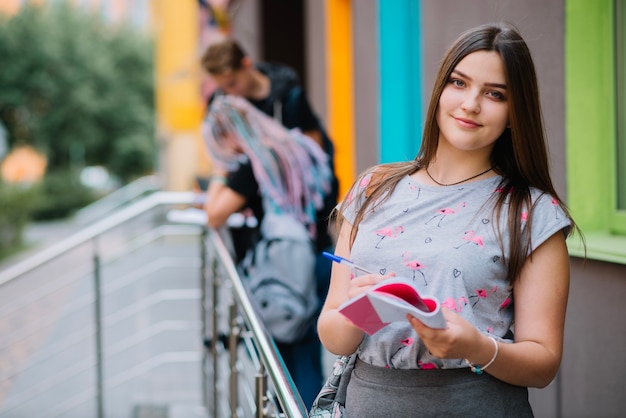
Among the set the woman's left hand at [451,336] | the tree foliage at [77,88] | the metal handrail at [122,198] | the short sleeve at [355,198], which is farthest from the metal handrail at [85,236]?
the tree foliage at [77,88]

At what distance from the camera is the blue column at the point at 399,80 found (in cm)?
496

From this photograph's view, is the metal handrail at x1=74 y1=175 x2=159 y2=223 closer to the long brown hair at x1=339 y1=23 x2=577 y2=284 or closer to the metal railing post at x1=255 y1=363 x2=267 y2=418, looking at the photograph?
the metal railing post at x1=255 y1=363 x2=267 y2=418

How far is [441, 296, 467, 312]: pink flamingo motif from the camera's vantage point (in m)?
1.54

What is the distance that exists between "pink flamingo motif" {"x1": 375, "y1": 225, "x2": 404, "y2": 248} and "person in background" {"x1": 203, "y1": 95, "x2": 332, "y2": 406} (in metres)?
1.54

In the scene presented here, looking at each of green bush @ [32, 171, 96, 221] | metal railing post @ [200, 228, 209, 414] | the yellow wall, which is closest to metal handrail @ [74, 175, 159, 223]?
green bush @ [32, 171, 96, 221]

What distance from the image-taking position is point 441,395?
1.57 metres

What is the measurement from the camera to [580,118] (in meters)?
2.69

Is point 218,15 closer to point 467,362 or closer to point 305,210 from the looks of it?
point 305,210

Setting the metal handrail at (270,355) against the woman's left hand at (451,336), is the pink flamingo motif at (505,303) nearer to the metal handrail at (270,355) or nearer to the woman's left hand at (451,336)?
the woman's left hand at (451,336)

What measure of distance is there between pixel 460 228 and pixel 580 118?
1.31 meters

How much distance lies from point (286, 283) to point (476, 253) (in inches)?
63.5

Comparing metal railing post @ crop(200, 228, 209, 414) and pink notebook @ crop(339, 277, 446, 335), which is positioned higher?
pink notebook @ crop(339, 277, 446, 335)

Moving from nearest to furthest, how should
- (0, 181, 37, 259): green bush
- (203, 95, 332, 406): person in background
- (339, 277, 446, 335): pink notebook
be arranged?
(339, 277, 446, 335): pink notebook < (203, 95, 332, 406): person in background < (0, 181, 37, 259): green bush

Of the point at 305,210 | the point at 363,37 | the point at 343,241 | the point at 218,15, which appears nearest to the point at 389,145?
the point at 363,37
